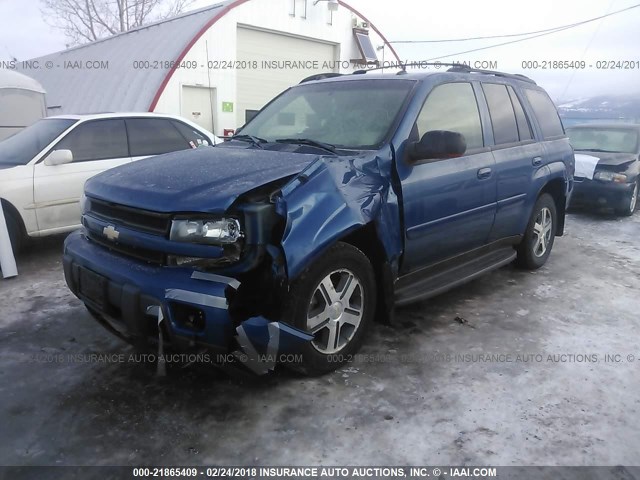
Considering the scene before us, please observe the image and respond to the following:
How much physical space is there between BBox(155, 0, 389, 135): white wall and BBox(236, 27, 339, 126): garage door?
11.6 inches

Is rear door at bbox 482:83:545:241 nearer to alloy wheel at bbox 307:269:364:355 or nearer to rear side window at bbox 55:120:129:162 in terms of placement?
alloy wheel at bbox 307:269:364:355

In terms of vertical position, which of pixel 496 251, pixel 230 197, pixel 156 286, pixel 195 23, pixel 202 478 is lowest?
pixel 202 478

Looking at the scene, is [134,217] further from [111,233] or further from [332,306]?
Answer: [332,306]

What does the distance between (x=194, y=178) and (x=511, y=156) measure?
284cm

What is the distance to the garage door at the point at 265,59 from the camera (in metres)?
16.3

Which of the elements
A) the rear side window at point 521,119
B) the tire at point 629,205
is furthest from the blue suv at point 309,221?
the tire at point 629,205

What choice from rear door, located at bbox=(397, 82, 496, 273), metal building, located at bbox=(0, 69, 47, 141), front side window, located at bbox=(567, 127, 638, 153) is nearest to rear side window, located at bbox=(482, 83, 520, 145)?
rear door, located at bbox=(397, 82, 496, 273)

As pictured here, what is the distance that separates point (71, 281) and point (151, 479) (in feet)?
4.68

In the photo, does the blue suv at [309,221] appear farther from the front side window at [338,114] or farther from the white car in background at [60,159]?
the white car in background at [60,159]

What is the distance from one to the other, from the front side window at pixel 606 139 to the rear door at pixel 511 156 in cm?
558

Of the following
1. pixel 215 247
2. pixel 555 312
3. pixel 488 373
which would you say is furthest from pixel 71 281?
pixel 555 312

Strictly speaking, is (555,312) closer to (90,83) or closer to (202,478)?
(202,478)

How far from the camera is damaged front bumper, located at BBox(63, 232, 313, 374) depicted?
102 inches

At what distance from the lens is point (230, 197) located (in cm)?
267
